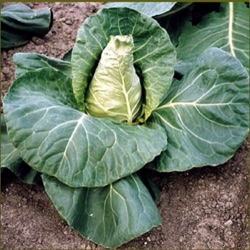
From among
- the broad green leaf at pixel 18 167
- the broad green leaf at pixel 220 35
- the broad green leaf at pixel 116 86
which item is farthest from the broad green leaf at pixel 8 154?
the broad green leaf at pixel 220 35

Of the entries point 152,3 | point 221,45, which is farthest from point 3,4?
point 221,45

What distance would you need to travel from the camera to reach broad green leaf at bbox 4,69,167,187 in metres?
1.66

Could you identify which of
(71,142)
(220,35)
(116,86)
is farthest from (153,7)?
(71,142)

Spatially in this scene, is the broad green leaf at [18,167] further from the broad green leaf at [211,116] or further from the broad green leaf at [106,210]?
the broad green leaf at [211,116]

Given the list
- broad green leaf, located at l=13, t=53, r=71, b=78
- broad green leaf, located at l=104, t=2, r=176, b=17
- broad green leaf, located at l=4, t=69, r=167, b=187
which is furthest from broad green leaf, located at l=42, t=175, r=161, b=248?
broad green leaf, located at l=104, t=2, r=176, b=17

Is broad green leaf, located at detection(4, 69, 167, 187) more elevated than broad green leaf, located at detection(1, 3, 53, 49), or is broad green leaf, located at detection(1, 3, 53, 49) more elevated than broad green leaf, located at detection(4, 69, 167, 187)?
broad green leaf, located at detection(4, 69, 167, 187)

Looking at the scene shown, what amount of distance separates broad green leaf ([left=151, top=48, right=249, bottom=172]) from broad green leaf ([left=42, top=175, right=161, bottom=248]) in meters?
0.16

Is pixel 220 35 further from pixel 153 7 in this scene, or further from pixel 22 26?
pixel 22 26

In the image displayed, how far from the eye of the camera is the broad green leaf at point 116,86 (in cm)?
176

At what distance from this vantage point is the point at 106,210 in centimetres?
174

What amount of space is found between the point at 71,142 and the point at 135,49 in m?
0.40

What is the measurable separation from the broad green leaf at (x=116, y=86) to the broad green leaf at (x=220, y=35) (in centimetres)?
33

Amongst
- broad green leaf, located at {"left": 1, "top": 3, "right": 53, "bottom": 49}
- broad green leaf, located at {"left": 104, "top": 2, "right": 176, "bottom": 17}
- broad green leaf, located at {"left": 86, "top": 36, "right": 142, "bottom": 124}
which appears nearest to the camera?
broad green leaf, located at {"left": 86, "top": 36, "right": 142, "bottom": 124}

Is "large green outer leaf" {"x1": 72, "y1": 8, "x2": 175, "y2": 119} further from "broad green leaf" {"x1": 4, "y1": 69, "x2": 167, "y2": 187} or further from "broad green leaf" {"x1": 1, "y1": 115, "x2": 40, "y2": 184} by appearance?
"broad green leaf" {"x1": 1, "y1": 115, "x2": 40, "y2": 184}
